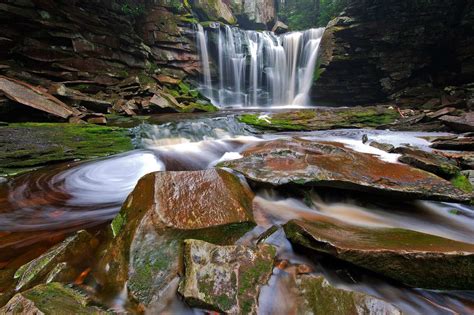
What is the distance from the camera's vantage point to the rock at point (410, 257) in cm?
183

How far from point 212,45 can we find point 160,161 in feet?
48.2

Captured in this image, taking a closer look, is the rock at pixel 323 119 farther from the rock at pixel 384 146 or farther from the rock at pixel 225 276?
the rock at pixel 225 276

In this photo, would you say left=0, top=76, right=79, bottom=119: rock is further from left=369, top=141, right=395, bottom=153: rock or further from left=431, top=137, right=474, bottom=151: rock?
left=431, top=137, right=474, bottom=151: rock

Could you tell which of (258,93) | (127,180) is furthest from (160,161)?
(258,93)

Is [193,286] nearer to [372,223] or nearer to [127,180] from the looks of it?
[372,223]

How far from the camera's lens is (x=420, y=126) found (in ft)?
29.7

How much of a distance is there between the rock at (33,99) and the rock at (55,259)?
5.52 meters

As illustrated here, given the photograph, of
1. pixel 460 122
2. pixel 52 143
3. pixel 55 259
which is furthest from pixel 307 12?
pixel 55 259

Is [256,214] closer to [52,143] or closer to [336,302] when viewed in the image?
[336,302]

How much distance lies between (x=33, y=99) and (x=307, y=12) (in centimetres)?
2722

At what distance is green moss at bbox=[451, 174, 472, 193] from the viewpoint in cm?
341

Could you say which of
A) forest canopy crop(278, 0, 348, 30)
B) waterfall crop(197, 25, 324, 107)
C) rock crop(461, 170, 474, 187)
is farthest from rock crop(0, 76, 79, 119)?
forest canopy crop(278, 0, 348, 30)

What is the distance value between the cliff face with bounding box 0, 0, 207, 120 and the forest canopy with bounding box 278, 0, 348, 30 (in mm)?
13136

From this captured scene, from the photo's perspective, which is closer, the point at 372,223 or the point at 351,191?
the point at 372,223
